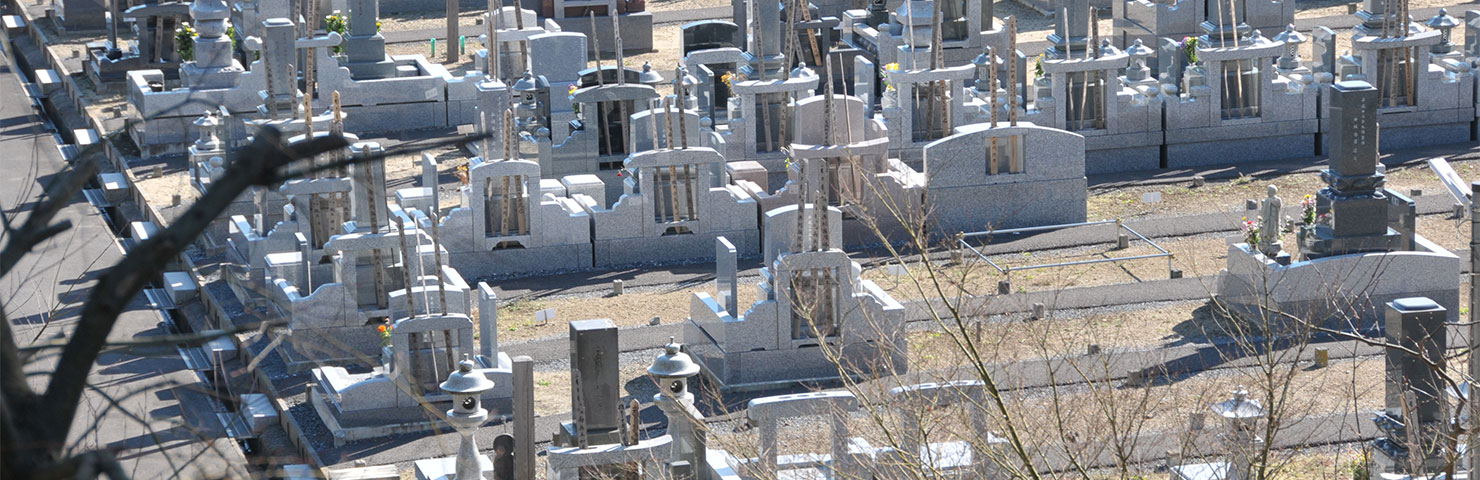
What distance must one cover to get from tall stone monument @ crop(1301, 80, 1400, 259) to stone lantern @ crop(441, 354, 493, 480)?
9111 mm

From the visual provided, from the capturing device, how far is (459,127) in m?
34.2

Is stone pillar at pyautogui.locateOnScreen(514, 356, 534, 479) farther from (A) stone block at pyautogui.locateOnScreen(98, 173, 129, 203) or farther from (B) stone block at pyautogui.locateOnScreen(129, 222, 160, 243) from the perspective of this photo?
(A) stone block at pyautogui.locateOnScreen(98, 173, 129, 203)

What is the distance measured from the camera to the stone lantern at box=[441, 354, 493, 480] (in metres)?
17.6

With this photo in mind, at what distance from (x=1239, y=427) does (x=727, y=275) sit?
713 cm

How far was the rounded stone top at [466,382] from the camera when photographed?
18.4 meters

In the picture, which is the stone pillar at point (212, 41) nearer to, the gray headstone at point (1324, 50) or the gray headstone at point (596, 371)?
the gray headstone at point (1324, 50)

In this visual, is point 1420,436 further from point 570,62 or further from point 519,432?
point 570,62

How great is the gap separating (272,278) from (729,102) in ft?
28.1

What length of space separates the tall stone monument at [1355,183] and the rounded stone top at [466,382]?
917 cm

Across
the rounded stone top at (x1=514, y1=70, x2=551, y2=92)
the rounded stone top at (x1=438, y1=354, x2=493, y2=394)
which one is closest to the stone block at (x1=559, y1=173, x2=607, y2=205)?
the rounded stone top at (x1=514, y1=70, x2=551, y2=92)

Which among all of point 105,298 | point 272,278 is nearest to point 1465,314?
point 272,278

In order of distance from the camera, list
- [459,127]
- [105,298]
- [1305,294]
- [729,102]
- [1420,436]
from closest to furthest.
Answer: [105,298]
[1420,436]
[1305,294]
[729,102]
[459,127]

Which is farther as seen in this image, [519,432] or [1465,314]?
[1465,314]

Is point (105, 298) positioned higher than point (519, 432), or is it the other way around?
point (105, 298)
